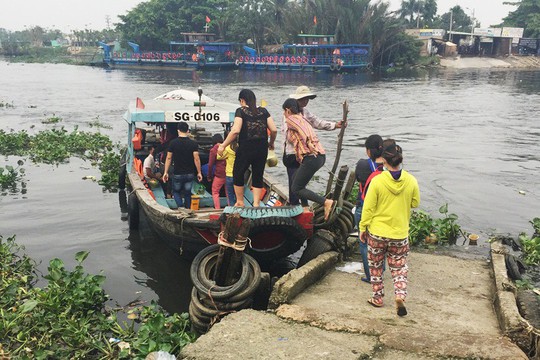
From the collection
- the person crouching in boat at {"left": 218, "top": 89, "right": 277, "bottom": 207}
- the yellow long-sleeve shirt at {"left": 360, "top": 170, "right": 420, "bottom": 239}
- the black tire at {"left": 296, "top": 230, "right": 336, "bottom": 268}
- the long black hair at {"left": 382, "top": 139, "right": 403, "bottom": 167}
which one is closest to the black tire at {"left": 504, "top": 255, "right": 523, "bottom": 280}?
the black tire at {"left": 296, "top": 230, "right": 336, "bottom": 268}

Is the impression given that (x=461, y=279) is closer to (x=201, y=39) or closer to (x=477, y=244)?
(x=477, y=244)

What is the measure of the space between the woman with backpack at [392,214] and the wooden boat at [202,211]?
5.38 feet

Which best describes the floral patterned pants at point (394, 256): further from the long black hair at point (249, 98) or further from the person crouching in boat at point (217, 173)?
the person crouching in boat at point (217, 173)

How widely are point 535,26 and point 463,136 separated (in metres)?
51.6

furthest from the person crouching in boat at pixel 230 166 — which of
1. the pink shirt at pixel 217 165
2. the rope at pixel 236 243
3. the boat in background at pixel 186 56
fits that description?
the boat in background at pixel 186 56

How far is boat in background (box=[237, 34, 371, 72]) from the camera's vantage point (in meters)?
50.2

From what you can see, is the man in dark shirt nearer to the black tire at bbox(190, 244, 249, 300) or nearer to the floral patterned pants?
the black tire at bbox(190, 244, 249, 300)

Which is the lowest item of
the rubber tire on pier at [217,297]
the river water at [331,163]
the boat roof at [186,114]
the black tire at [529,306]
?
the river water at [331,163]

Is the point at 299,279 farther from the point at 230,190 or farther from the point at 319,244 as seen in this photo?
the point at 230,190

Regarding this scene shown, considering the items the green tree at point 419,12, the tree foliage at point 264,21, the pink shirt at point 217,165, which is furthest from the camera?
the green tree at point 419,12

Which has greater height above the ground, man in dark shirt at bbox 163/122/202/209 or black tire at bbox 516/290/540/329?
man in dark shirt at bbox 163/122/202/209

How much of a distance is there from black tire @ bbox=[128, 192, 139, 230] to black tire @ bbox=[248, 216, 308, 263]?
3154 mm

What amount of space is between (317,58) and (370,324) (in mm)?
48396

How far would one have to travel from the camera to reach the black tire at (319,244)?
6.43 metres
